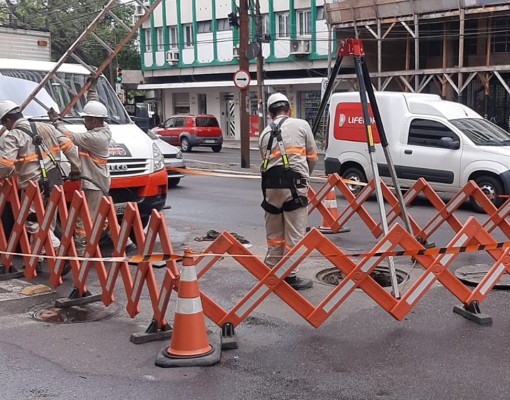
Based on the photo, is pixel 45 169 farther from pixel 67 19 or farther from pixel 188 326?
pixel 67 19

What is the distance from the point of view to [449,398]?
4.42m

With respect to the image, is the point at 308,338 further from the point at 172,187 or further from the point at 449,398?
the point at 172,187

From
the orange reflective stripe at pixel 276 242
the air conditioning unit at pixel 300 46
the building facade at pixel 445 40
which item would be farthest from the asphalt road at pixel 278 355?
the air conditioning unit at pixel 300 46

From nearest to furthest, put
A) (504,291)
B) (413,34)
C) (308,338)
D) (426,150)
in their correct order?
(308,338), (504,291), (426,150), (413,34)

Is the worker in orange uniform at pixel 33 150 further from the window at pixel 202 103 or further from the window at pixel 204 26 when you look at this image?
the window at pixel 202 103

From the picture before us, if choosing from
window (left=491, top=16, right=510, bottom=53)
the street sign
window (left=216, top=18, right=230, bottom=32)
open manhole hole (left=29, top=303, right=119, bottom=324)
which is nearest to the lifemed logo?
the street sign

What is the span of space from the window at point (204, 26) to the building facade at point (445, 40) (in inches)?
471

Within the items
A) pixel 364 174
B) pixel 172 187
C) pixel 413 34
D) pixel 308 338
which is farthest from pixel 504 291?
pixel 413 34

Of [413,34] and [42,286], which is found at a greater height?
[413,34]

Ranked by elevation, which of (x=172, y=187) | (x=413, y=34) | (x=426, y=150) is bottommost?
(x=172, y=187)

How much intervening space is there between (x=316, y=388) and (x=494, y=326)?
2059 millimetres

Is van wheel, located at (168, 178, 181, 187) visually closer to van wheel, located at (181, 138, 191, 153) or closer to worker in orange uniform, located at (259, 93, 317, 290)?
worker in orange uniform, located at (259, 93, 317, 290)

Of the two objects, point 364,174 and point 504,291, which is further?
point 364,174

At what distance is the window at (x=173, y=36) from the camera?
43.8m
